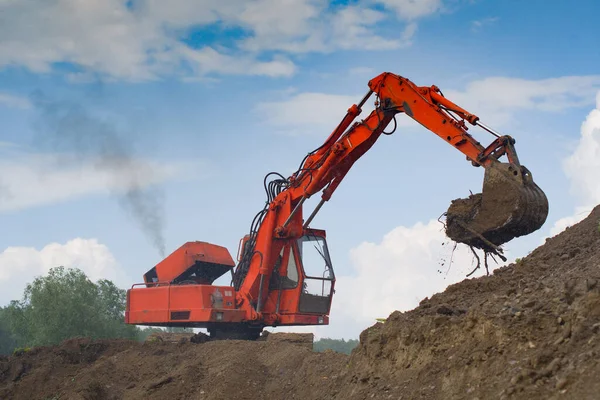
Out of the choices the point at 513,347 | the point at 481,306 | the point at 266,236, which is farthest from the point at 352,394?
the point at 266,236

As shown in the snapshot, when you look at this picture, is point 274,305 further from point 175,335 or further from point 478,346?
point 478,346

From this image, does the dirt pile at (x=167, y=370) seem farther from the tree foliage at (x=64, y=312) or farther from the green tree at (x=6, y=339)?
the green tree at (x=6, y=339)

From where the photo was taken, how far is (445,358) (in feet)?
22.7

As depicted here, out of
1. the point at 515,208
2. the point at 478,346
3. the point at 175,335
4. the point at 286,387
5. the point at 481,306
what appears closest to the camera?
the point at 478,346

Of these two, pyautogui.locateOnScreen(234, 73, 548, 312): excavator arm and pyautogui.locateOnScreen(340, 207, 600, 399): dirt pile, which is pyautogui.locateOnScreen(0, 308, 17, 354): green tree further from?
pyautogui.locateOnScreen(340, 207, 600, 399): dirt pile

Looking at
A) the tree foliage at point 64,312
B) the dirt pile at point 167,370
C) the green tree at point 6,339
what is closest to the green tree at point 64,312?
the tree foliage at point 64,312

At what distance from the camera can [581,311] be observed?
5840 mm

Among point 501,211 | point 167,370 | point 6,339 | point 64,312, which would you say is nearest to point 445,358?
point 501,211

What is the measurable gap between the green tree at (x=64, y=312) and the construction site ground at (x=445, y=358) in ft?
62.3

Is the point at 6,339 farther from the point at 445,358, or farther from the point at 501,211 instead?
the point at 445,358

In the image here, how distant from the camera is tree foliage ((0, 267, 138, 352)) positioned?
3275 centimetres

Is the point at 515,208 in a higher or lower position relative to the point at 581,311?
higher

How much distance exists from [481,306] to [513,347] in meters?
1.09

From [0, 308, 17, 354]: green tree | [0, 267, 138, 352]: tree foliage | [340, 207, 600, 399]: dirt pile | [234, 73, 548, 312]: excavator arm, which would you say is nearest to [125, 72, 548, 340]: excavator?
[234, 73, 548, 312]: excavator arm
